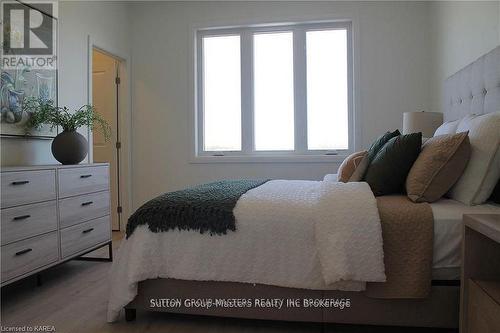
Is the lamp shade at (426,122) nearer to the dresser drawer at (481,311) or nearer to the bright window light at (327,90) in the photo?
the bright window light at (327,90)

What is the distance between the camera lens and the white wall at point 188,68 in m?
3.66

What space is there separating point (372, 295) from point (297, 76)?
9.39 ft

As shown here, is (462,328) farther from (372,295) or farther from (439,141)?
(439,141)

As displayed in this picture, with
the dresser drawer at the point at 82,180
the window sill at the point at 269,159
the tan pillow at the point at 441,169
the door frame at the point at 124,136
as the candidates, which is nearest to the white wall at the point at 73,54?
the door frame at the point at 124,136

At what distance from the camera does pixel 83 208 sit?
2588 millimetres

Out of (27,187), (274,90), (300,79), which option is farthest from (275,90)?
(27,187)

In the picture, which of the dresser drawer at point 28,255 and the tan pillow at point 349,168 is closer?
the dresser drawer at point 28,255

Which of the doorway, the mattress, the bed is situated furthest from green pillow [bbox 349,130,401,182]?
the doorway

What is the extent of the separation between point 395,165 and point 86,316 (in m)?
1.83

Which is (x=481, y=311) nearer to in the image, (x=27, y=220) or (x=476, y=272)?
(x=476, y=272)

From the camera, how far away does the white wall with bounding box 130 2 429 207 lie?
3.66 meters

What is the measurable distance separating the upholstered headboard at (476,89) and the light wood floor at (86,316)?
1.33 meters

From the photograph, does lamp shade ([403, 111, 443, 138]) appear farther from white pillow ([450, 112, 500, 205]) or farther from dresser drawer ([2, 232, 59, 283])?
dresser drawer ([2, 232, 59, 283])

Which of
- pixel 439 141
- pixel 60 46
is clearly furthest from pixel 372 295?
pixel 60 46
